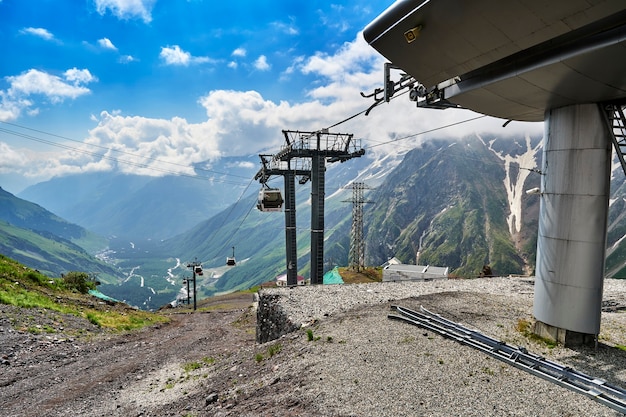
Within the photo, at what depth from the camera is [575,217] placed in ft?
34.0

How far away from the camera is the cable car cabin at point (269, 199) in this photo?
112 feet

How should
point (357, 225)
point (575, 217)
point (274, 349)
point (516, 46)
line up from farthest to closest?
point (357, 225) → point (274, 349) → point (575, 217) → point (516, 46)

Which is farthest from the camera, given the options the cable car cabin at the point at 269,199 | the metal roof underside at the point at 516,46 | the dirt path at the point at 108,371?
the cable car cabin at the point at 269,199

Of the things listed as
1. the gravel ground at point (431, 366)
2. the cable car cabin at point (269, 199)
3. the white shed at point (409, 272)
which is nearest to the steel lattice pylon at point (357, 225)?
the white shed at point (409, 272)

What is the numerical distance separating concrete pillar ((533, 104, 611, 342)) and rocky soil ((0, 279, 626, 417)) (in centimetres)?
120

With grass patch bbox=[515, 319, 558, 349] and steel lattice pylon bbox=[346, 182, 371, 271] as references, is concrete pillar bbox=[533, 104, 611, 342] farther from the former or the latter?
steel lattice pylon bbox=[346, 182, 371, 271]

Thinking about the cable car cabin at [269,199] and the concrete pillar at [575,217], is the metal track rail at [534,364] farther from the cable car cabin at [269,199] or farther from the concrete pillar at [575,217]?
the cable car cabin at [269,199]

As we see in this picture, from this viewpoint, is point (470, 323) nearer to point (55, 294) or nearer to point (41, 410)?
point (41, 410)

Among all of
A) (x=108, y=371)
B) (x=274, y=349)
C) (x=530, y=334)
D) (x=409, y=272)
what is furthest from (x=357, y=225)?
(x=274, y=349)

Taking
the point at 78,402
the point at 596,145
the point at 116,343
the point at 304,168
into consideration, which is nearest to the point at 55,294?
the point at 116,343

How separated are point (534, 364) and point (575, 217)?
170 inches

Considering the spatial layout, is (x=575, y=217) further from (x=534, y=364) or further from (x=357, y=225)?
(x=357, y=225)

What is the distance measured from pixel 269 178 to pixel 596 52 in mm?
33817

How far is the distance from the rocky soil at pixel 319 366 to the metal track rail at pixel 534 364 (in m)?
0.20
